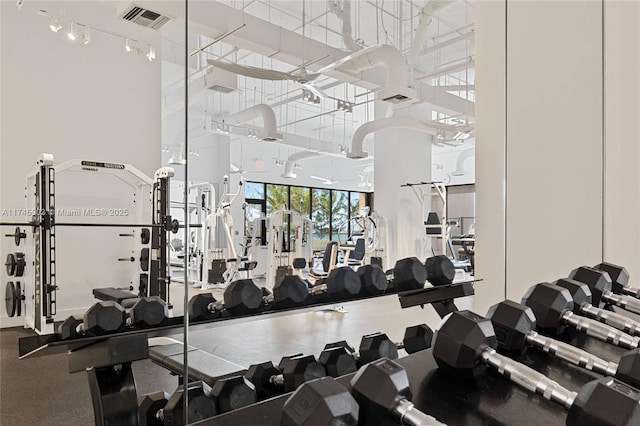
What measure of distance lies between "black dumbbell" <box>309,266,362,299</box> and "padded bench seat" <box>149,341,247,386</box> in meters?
0.37

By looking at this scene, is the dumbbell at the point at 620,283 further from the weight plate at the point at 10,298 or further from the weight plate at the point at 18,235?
the weight plate at the point at 18,235

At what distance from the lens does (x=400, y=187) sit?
3027mm

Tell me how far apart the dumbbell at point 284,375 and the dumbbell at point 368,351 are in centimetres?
9

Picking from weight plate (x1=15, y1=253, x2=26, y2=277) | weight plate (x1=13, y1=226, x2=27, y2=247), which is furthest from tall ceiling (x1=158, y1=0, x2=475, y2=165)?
weight plate (x1=15, y1=253, x2=26, y2=277)

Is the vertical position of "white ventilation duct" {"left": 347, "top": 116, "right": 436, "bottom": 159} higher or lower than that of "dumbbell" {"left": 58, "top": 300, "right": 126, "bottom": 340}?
higher

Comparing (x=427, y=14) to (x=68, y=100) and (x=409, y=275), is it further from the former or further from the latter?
(x=409, y=275)

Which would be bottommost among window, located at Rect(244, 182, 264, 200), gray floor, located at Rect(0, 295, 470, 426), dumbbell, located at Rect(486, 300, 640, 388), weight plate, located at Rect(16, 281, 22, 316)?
gray floor, located at Rect(0, 295, 470, 426)

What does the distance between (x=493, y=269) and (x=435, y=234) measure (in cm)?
107

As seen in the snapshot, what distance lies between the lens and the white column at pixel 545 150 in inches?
63.0

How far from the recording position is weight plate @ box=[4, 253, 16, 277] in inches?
130

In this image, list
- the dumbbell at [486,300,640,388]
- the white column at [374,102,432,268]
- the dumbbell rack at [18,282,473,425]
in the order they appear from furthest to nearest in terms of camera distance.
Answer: the white column at [374,102,432,268] < the dumbbell rack at [18,282,473,425] < the dumbbell at [486,300,640,388]

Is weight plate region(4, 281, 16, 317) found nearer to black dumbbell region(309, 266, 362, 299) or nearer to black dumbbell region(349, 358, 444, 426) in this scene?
black dumbbell region(309, 266, 362, 299)

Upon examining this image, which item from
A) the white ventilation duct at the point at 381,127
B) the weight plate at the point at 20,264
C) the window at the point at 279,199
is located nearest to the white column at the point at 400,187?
the white ventilation duct at the point at 381,127

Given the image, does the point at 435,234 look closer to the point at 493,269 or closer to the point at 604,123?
the point at 493,269
